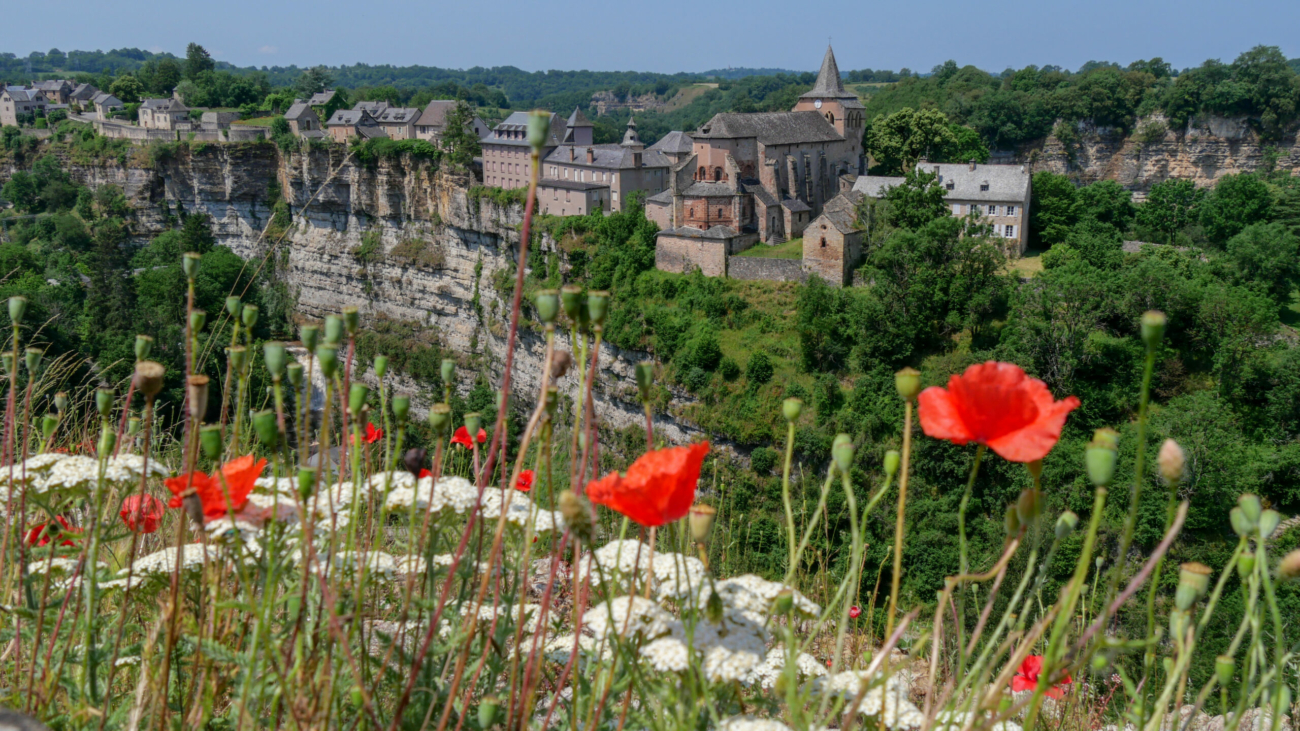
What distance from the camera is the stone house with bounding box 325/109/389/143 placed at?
50.8 meters

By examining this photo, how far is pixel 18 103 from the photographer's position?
65.8 m

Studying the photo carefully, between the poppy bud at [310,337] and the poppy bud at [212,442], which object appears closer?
the poppy bud at [212,442]

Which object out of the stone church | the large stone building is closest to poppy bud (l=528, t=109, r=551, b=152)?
the stone church

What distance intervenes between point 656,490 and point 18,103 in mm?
82516

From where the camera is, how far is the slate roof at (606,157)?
118 feet

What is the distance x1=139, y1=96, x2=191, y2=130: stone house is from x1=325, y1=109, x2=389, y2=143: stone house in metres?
10.9

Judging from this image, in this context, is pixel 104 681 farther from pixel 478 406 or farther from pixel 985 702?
pixel 478 406

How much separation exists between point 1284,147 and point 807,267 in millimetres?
38426

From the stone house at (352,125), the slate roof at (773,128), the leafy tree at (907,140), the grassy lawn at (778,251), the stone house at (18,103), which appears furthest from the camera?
the stone house at (18,103)

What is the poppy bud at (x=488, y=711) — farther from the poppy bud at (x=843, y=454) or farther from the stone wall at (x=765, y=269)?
the stone wall at (x=765, y=269)

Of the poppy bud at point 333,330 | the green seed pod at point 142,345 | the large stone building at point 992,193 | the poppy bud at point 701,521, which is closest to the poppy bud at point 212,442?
the poppy bud at point 333,330

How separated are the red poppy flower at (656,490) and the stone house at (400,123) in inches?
2062

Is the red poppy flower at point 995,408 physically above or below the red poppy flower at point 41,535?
above

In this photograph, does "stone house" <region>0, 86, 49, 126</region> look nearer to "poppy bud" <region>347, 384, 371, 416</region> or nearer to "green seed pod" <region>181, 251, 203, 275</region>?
"green seed pod" <region>181, 251, 203, 275</region>
